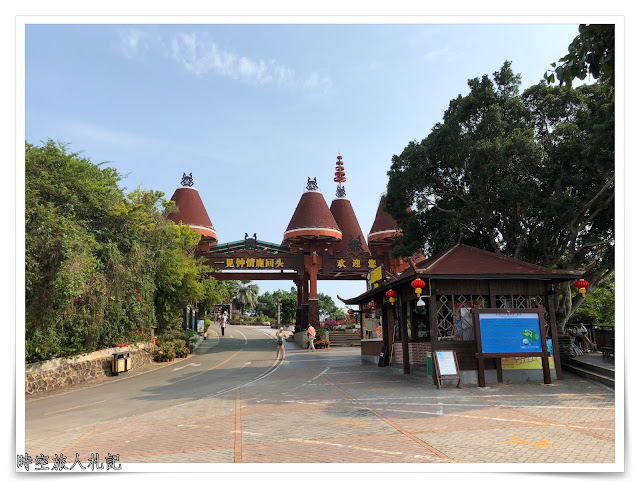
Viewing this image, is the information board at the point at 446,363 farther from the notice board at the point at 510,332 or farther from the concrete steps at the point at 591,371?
the concrete steps at the point at 591,371

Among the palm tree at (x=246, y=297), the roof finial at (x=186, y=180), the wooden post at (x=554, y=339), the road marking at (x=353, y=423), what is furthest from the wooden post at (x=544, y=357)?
the palm tree at (x=246, y=297)

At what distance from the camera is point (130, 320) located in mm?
16109

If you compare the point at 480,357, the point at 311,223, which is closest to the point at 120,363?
the point at 480,357

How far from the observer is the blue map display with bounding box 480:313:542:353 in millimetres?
11281

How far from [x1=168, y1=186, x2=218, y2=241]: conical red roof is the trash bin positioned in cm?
1388

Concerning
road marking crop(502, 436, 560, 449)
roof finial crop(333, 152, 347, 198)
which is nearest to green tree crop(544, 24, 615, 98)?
road marking crop(502, 436, 560, 449)

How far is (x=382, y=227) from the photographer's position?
3294 centimetres

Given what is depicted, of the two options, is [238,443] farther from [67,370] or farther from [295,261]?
[295,261]

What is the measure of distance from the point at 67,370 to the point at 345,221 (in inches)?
984

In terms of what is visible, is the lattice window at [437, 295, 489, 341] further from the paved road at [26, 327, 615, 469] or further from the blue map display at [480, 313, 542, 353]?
the paved road at [26, 327, 615, 469]

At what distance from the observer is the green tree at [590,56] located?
6.25m
